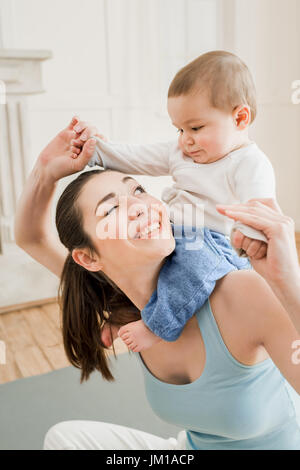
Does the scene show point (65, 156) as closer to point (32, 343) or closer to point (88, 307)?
point (88, 307)

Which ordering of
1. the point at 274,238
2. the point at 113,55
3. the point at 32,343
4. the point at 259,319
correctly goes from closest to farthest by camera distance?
the point at 274,238 < the point at 259,319 < the point at 32,343 < the point at 113,55

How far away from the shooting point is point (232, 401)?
0.81 meters

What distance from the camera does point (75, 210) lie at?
0.84 m

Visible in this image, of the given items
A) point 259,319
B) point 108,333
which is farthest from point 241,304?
point 108,333

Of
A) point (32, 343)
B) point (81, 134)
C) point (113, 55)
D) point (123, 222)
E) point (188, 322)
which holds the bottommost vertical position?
point (32, 343)

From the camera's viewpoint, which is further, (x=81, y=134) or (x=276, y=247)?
(x=81, y=134)

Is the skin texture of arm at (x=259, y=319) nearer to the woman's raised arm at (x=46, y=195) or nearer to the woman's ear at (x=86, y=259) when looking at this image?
the woman's ear at (x=86, y=259)

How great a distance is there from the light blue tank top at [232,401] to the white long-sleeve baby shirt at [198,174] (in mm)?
180

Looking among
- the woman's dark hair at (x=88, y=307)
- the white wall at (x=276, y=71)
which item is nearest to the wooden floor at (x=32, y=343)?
the woman's dark hair at (x=88, y=307)

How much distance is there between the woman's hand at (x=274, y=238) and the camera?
532mm

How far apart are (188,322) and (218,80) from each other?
1.43 feet

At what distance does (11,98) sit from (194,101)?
6.60 ft
